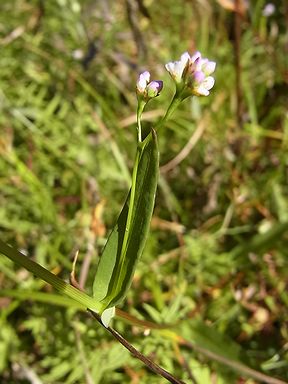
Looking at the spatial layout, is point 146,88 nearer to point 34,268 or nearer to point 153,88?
point 153,88

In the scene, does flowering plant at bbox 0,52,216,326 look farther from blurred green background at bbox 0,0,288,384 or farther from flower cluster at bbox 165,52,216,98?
blurred green background at bbox 0,0,288,384

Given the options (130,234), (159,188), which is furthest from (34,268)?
(159,188)

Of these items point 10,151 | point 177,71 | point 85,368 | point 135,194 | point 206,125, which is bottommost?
point 85,368

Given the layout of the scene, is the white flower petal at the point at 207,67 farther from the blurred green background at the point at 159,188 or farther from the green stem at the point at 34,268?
the blurred green background at the point at 159,188

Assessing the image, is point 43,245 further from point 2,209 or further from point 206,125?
point 206,125

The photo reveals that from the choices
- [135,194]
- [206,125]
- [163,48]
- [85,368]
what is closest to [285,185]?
[206,125]

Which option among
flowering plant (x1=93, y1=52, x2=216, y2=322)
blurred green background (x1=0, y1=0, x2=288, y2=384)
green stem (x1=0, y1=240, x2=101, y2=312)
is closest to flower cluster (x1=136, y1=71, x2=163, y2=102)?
flowering plant (x1=93, y1=52, x2=216, y2=322)

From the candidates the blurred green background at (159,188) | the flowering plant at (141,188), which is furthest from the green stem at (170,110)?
the blurred green background at (159,188)

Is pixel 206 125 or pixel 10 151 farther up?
pixel 206 125
